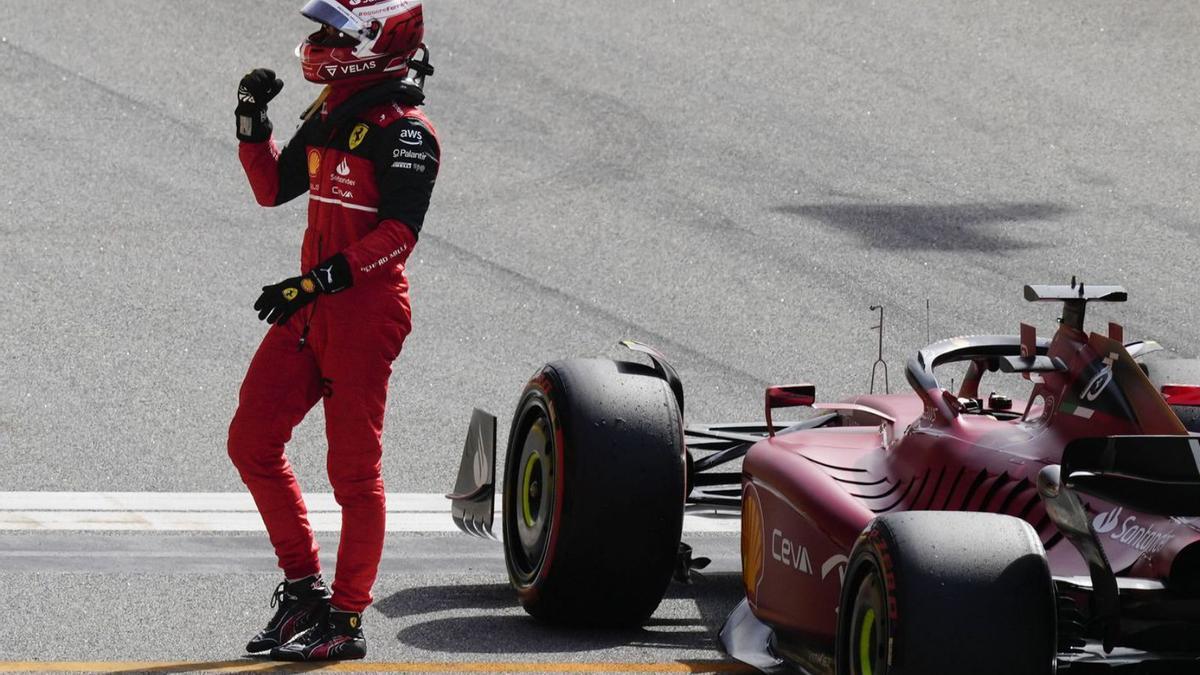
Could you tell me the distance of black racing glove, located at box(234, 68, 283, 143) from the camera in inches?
256

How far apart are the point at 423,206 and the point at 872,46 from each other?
11322mm

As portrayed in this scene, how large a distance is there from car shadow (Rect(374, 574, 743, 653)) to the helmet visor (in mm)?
1896

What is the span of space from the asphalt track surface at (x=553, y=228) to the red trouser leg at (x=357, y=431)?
0.32 meters

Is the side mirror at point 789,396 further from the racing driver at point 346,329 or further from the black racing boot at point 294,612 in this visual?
the black racing boot at point 294,612

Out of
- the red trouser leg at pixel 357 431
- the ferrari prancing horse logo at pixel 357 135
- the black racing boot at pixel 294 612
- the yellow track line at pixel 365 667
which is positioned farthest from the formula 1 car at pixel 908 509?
the ferrari prancing horse logo at pixel 357 135

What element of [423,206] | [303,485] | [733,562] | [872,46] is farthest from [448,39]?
[423,206]

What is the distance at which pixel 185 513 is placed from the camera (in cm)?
797

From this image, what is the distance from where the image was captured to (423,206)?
617 cm

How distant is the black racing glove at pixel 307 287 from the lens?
5926 millimetres

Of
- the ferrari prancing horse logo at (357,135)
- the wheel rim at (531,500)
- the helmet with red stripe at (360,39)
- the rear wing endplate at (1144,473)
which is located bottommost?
the wheel rim at (531,500)

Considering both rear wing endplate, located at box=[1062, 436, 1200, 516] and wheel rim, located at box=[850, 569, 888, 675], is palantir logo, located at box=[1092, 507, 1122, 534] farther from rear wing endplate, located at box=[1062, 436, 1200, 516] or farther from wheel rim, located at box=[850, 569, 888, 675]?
wheel rim, located at box=[850, 569, 888, 675]

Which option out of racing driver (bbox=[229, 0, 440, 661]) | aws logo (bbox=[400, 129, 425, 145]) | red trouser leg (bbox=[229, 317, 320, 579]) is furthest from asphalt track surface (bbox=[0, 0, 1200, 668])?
aws logo (bbox=[400, 129, 425, 145])

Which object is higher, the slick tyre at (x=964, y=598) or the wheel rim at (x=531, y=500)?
the slick tyre at (x=964, y=598)

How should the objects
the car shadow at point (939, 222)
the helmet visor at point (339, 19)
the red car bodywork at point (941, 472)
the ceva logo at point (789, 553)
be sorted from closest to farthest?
the red car bodywork at point (941, 472), the ceva logo at point (789, 553), the helmet visor at point (339, 19), the car shadow at point (939, 222)
